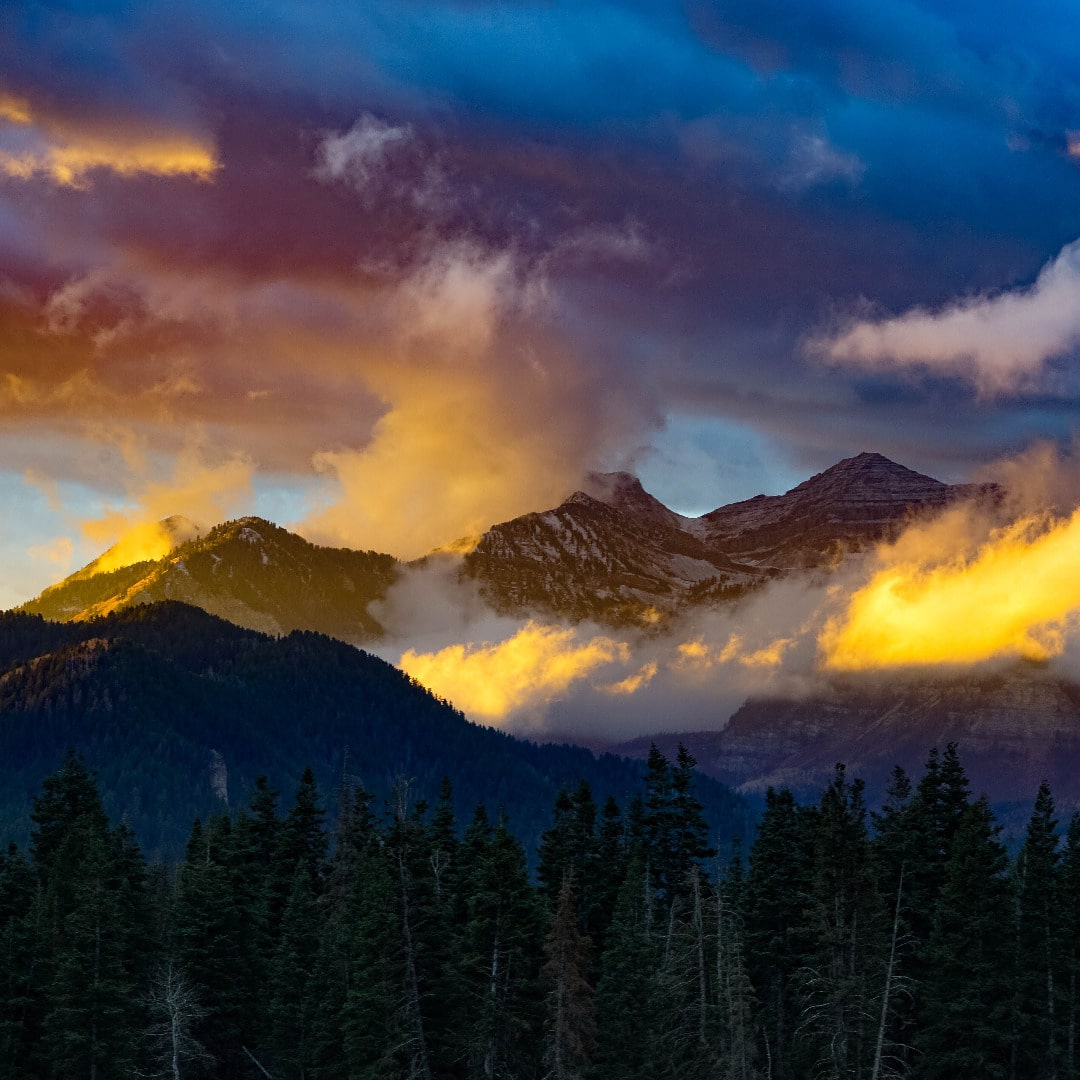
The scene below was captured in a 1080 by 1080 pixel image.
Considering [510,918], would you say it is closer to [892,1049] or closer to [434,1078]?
[434,1078]

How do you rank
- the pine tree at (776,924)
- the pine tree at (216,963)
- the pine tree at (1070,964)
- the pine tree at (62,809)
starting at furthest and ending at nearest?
the pine tree at (62,809) < the pine tree at (776,924) < the pine tree at (216,963) < the pine tree at (1070,964)

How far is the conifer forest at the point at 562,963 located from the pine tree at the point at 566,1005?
18 centimetres

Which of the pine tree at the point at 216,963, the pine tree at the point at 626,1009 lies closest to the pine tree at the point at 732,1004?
the pine tree at the point at 626,1009

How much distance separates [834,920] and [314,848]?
4794 cm

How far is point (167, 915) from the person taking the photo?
352 ft

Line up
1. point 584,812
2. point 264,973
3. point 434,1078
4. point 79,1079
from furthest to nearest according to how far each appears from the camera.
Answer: point 584,812, point 264,973, point 79,1079, point 434,1078

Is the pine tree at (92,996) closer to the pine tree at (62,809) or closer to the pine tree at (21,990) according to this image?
the pine tree at (21,990)

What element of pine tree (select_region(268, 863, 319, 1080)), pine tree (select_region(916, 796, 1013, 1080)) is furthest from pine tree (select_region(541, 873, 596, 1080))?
pine tree (select_region(916, 796, 1013, 1080))

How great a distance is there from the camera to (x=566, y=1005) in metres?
84.2

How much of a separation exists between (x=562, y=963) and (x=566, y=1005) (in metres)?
1.97

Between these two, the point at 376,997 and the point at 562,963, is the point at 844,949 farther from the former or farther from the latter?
the point at 376,997

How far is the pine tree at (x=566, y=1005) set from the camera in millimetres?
83562

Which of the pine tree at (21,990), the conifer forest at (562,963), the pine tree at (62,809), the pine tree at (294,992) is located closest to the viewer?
the conifer forest at (562,963)

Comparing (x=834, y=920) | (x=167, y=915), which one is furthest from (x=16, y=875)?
(x=834, y=920)
